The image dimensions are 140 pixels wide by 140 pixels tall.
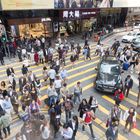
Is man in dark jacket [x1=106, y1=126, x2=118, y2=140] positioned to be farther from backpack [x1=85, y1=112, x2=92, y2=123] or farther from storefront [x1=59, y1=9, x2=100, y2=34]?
storefront [x1=59, y1=9, x2=100, y2=34]

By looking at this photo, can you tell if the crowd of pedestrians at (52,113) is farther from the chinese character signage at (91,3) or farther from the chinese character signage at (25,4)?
the chinese character signage at (91,3)

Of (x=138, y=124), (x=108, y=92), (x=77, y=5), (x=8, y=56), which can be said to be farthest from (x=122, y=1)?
(x=138, y=124)

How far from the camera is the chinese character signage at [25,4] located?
2069 centimetres

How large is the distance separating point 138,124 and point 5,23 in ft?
57.4

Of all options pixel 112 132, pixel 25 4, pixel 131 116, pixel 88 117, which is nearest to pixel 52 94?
pixel 88 117

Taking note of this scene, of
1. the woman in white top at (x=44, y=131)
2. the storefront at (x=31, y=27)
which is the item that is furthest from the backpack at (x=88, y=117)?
the storefront at (x=31, y=27)

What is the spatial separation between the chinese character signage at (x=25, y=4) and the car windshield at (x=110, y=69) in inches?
427

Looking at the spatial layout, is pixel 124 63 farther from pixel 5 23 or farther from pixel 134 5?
pixel 134 5

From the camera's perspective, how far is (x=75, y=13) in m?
29.6

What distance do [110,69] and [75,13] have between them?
52.1ft

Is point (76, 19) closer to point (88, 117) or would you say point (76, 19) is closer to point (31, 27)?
point (31, 27)

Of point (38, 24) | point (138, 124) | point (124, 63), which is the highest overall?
point (38, 24)

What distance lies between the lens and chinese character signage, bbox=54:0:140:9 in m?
26.5

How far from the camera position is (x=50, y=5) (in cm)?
2509
